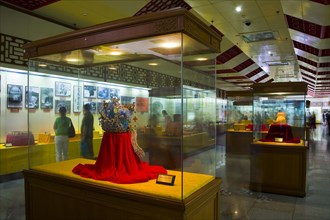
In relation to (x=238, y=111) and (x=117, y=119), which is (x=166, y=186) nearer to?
(x=117, y=119)

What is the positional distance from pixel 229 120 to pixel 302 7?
5.90 m

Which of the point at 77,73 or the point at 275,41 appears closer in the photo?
the point at 77,73

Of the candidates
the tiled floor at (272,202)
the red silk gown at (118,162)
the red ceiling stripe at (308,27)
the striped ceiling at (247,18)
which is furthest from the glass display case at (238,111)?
the red silk gown at (118,162)

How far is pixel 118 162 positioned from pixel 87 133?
1.93m

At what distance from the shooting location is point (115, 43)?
2.32 meters

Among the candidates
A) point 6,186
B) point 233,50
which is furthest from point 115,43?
point 233,50

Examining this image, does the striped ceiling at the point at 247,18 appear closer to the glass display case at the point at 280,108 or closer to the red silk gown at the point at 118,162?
the red silk gown at the point at 118,162

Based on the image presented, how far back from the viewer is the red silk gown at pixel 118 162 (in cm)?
239

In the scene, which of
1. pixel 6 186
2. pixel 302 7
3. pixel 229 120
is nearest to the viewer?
pixel 6 186

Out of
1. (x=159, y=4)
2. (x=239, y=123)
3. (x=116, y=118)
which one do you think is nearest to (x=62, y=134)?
(x=116, y=118)

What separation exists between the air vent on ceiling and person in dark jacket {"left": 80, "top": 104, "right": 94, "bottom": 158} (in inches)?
217

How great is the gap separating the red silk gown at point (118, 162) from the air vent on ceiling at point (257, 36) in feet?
21.0

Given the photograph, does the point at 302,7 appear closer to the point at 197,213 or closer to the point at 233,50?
the point at 233,50

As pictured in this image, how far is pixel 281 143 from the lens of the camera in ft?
16.4
